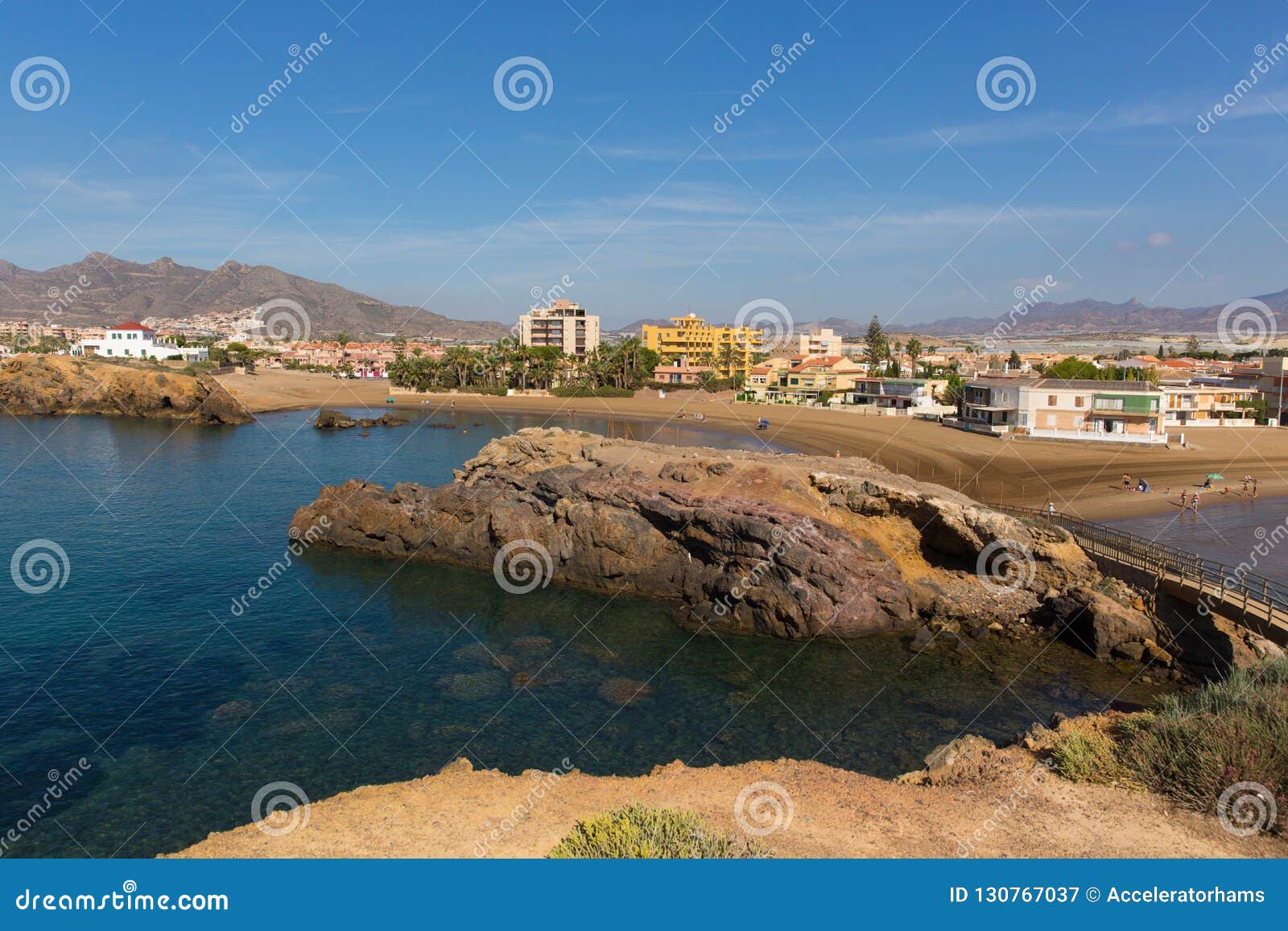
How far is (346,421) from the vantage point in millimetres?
83688

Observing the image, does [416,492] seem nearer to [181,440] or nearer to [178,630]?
[178,630]

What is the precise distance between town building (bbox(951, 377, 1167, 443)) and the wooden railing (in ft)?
106

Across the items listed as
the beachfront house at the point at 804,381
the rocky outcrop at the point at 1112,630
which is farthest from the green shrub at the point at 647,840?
the beachfront house at the point at 804,381

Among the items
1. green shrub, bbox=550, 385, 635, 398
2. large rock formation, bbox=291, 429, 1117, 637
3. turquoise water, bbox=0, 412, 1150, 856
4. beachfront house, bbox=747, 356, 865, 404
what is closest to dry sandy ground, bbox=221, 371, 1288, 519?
beachfront house, bbox=747, 356, 865, 404

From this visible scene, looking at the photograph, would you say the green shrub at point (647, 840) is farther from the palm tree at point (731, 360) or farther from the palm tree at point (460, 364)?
the palm tree at point (460, 364)

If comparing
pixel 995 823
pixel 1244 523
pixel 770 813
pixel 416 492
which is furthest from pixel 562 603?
pixel 1244 523

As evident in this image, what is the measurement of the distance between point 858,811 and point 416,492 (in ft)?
94.9

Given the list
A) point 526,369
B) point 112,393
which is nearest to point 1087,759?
point 112,393

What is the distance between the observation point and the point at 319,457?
6225cm

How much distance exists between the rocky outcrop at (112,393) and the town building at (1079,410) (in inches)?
3165

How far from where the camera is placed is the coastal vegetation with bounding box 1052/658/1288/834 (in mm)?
13227

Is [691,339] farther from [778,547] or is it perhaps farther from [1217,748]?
[1217,748]

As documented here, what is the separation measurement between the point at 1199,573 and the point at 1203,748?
14.1m

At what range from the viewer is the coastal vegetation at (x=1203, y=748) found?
13.2 m
